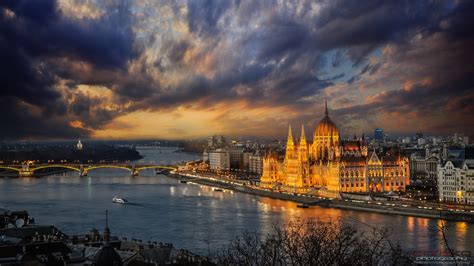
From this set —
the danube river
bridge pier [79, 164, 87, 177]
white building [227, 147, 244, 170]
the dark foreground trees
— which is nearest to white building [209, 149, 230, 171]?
white building [227, 147, 244, 170]

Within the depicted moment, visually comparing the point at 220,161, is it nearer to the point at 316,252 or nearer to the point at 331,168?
the point at 331,168

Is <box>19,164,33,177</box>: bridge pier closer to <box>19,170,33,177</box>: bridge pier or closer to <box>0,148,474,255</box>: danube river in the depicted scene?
<box>19,170,33,177</box>: bridge pier

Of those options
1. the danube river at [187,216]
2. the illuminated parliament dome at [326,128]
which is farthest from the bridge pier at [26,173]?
the illuminated parliament dome at [326,128]

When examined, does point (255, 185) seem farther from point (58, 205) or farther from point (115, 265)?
point (115, 265)

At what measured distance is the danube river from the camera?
21.6 metres

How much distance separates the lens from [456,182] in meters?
31.2

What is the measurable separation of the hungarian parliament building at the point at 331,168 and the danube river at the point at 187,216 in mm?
3792

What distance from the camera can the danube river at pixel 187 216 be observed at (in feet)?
70.8

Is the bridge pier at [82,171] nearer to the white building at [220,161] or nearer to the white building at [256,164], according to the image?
the white building at [256,164]

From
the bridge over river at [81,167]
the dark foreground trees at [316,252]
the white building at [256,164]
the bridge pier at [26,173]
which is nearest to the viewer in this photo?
the dark foreground trees at [316,252]

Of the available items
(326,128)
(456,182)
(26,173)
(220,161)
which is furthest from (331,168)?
(220,161)

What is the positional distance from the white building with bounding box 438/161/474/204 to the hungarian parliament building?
21.5 feet

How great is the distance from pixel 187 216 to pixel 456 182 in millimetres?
13018

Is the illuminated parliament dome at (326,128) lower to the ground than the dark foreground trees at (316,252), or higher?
higher
